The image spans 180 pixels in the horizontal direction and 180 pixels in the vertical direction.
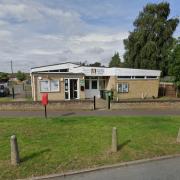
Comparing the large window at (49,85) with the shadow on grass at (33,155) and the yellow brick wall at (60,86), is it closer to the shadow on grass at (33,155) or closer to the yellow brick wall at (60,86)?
the yellow brick wall at (60,86)

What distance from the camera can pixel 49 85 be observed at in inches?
760

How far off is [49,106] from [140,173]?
1051cm

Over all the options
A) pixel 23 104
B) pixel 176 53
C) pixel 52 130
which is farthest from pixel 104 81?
pixel 52 130

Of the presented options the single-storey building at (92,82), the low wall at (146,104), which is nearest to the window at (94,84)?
the single-storey building at (92,82)

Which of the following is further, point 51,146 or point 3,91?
point 3,91

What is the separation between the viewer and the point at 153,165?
5.18 m

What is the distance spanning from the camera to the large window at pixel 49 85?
19.1 m

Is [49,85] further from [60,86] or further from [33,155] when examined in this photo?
[33,155]

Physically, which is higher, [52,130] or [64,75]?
[64,75]

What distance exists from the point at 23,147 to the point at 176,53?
1838cm

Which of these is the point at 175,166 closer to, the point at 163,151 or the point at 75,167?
the point at 163,151

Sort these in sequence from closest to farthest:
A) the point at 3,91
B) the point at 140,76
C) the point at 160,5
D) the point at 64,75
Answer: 1. the point at 64,75
2. the point at 140,76
3. the point at 3,91
4. the point at 160,5

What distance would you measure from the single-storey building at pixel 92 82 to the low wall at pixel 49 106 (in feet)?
15.7

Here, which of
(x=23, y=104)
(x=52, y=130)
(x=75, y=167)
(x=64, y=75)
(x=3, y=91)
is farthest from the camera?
(x=3, y=91)
